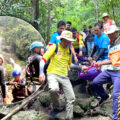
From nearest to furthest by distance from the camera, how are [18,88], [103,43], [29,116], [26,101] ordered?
1. [29,116]
2. [26,101]
3. [18,88]
4. [103,43]

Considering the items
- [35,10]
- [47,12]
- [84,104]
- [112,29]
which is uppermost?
[47,12]

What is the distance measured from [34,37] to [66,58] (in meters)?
1.92

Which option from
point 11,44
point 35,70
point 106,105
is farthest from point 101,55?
point 11,44

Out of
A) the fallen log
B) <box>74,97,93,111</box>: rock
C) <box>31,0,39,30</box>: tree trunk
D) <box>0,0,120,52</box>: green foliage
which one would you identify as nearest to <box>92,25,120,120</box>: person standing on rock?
<box>74,97,93,111</box>: rock

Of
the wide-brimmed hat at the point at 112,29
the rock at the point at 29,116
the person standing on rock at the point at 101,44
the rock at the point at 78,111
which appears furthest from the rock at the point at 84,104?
the wide-brimmed hat at the point at 112,29

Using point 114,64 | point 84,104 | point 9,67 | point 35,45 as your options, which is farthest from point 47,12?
point 114,64

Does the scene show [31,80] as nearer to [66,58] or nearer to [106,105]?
[66,58]

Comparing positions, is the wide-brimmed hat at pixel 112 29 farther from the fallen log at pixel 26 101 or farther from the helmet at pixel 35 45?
the fallen log at pixel 26 101

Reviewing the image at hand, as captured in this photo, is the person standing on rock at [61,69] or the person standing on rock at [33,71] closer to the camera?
the person standing on rock at [61,69]

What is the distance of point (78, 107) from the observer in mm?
4449

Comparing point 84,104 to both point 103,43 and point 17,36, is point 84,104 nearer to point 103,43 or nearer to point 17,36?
point 103,43

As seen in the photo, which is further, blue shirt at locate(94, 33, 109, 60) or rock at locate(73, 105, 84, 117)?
blue shirt at locate(94, 33, 109, 60)

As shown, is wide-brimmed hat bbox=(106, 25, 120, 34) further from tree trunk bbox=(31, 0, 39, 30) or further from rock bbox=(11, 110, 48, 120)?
tree trunk bbox=(31, 0, 39, 30)

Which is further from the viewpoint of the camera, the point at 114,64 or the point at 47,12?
the point at 47,12
